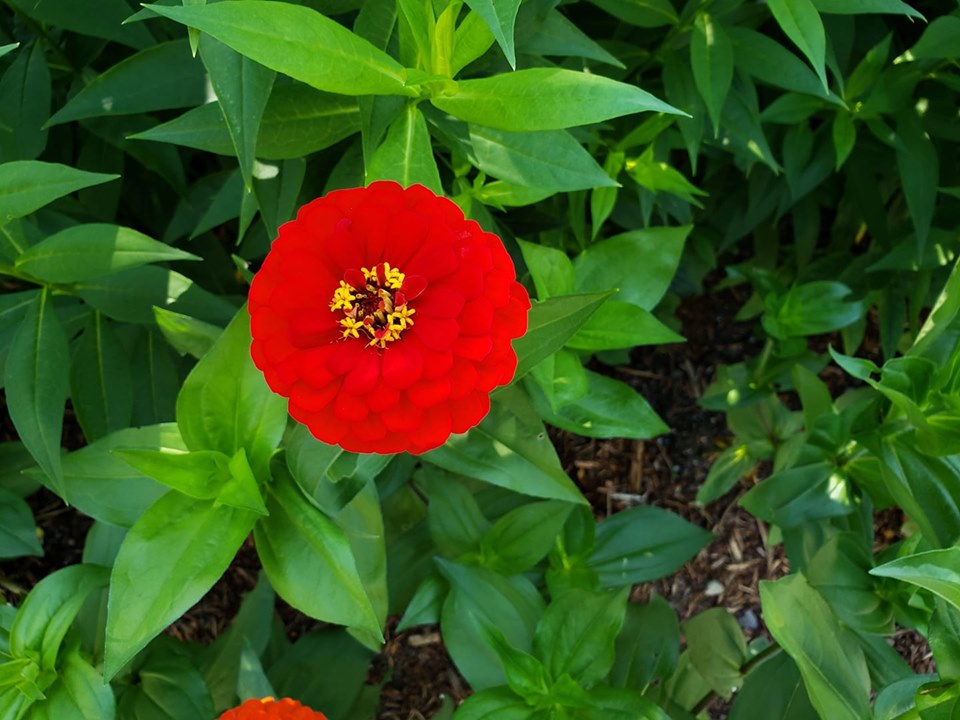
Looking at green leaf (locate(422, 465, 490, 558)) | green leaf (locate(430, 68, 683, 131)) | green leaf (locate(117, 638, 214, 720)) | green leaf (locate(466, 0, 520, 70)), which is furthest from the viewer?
green leaf (locate(422, 465, 490, 558))

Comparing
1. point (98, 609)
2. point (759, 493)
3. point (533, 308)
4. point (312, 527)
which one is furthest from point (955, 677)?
point (98, 609)

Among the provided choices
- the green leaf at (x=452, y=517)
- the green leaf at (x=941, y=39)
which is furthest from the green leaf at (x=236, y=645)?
the green leaf at (x=941, y=39)

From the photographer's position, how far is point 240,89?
777mm

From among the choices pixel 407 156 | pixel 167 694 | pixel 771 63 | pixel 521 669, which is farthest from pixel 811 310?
pixel 167 694

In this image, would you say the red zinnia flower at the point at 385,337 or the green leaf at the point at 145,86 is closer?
the red zinnia flower at the point at 385,337

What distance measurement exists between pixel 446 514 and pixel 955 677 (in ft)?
2.20

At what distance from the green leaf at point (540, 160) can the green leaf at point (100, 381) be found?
0.58 m

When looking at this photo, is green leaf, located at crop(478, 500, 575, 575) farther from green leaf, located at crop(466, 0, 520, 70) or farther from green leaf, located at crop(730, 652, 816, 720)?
green leaf, located at crop(466, 0, 520, 70)

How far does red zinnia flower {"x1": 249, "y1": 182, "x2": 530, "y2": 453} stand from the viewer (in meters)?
0.68

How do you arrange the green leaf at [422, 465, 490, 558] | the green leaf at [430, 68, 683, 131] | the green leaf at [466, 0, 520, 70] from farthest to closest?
the green leaf at [422, 465, 490, 558]
the green leaf at [430, 68, 683, 131]
the green leaf at [466, 0, 520, 70]

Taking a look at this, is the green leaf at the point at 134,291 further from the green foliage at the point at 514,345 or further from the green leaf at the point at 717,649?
the green leaf at the point at 717,649

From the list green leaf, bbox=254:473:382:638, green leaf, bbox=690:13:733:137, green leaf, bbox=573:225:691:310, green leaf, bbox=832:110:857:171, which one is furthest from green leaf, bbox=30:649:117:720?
green leaf, bbox=832:110:857:171

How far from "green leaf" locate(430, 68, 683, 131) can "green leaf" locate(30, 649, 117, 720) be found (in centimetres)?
74

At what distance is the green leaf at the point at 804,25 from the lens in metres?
0.90
